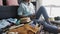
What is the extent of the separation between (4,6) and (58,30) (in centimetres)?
122

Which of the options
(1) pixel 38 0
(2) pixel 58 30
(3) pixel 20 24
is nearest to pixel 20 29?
(3) pixel 20 24

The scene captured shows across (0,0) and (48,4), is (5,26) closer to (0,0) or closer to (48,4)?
(0,0)

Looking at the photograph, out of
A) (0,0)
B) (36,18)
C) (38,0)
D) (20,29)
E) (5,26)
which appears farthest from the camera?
(38,0)

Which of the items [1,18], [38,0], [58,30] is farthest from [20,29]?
[38,0]

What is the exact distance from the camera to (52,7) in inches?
173

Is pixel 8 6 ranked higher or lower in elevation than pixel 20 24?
higher

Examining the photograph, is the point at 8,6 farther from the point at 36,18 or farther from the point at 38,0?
the point at 38,0

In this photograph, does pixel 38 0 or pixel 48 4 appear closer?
pixel 38 0

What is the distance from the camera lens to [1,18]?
9.93 ft

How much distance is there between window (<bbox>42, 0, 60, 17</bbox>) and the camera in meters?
4.36

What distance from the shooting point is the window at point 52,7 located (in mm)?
4361

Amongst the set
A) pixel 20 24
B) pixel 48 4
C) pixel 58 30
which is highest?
pixel 48 4

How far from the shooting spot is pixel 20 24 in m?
2.59

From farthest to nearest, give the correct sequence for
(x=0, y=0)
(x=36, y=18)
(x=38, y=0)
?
1. (x=38, y=0)
2. (x=36, y=18)
3. (x=0, y=0)
